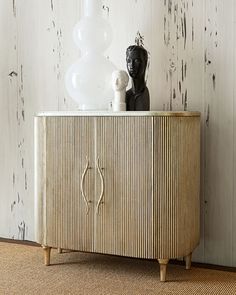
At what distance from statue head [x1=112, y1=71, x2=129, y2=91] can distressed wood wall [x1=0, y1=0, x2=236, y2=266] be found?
280 millimetres

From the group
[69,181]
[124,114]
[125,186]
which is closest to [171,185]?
[125,186]

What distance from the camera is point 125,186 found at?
185cm

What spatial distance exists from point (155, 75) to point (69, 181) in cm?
64

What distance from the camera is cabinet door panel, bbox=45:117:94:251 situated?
1.92 meters

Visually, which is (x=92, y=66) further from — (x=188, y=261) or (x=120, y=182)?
(x=188, y=261)

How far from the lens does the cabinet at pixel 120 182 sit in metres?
1.81

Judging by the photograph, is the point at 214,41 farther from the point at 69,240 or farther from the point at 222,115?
the point at 69,240

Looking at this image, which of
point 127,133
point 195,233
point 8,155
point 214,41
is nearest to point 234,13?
point 214,41

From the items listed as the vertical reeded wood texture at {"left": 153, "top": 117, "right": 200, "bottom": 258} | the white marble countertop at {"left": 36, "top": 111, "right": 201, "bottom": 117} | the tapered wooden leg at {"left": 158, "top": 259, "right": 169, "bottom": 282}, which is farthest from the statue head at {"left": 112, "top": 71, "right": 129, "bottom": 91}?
the tapered wooden leg at {"left": 158, "top": 259, "right": 169, "bottom": 282}

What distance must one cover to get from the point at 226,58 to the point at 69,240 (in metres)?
1.03

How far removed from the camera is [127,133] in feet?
6.01

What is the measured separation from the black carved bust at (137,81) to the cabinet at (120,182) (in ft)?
0.42

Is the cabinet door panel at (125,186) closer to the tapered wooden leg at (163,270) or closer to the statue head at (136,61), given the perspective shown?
the tapered wooden leg at (163,270)

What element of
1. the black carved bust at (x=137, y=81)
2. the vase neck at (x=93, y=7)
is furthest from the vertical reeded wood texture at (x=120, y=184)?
the vase neck at (x=93, y=7)
